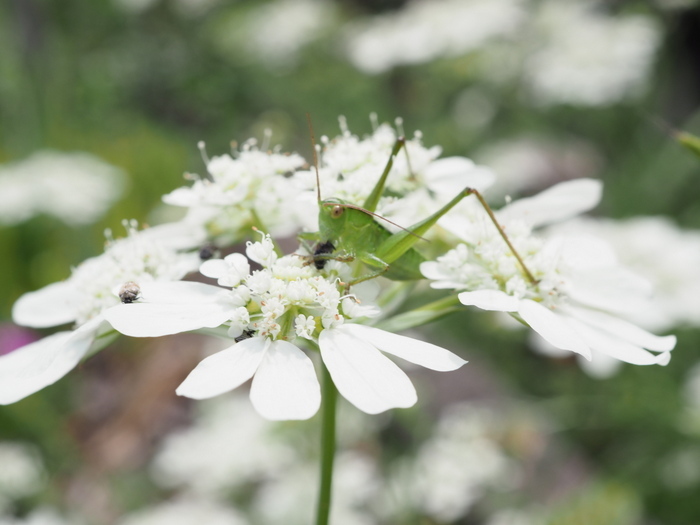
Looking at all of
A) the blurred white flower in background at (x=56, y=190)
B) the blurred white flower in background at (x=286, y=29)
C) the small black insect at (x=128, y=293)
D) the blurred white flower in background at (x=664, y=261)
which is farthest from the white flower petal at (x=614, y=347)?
the blurred white flower in background at (x=286, y=29)

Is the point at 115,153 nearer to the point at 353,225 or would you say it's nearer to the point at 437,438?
the point at 437,438

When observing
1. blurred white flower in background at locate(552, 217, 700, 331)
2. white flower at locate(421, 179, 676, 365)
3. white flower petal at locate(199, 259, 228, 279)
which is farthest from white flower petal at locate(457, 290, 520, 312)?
blurred white flower in background at locate(552, 217, 700, 331)

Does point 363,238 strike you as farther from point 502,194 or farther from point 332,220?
point 502,194

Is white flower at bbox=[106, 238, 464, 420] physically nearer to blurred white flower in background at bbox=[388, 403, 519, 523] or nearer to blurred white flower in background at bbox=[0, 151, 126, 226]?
blurred white flower in background at bbox=[388, 403, 519, 523]

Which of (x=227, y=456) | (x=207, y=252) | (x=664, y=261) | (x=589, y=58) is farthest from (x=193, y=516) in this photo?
(x=589, y=58)

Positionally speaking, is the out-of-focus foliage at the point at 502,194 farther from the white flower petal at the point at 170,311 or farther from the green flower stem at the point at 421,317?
the white flower petal at the point at 170,311

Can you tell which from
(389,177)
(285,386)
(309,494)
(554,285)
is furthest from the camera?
(309,494)

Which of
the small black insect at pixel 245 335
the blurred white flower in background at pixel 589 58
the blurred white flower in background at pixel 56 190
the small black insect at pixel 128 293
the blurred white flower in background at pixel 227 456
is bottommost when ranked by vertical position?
the blurred white flower in background at pixel 227 456
